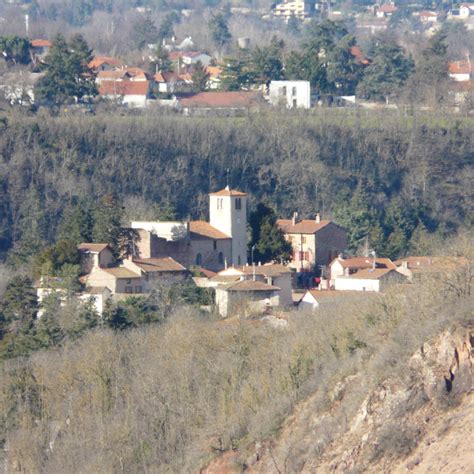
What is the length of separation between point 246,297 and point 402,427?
14508 mm

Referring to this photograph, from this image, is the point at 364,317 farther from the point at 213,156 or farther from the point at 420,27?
the point at 420,27

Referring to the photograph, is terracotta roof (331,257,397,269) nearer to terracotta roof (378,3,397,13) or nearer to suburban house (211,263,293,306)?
suburban house (211,263,293,306)

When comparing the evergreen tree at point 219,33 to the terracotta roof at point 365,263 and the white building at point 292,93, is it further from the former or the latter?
the terracotta roof at point 365,263

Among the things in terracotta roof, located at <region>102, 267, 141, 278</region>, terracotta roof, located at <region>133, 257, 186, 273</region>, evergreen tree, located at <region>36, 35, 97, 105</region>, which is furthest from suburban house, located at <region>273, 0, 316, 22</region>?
terracotta roof, located at <region>102, 267, 141, 278</region>

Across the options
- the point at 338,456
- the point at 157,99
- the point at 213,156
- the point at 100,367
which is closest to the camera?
the point at 338,456

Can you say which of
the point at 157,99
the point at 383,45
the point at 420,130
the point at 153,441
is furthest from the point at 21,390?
the point at 383,45

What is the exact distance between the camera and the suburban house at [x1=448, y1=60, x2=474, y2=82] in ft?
250

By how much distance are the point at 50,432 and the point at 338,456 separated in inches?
264

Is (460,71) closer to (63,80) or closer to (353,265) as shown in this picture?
(63,80)

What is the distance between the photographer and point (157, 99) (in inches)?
2704

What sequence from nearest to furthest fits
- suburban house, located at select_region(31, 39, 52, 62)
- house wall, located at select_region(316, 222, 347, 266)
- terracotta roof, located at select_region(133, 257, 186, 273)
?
terracotta roof, located at select_region(133, 257, 186, 273), house wall, located at select_region(316, 222, 347, 266), suburban house, located at select_region(31, 39, 52, 62)

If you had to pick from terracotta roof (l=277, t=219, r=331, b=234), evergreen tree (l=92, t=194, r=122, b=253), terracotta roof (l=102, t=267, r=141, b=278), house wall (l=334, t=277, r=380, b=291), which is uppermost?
evergreen tree (l=92, t=194, r=122, b=253)

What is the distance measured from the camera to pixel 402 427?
2627 centimetres

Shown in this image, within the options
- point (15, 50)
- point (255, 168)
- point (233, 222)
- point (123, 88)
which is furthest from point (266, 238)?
point (15, 50)
